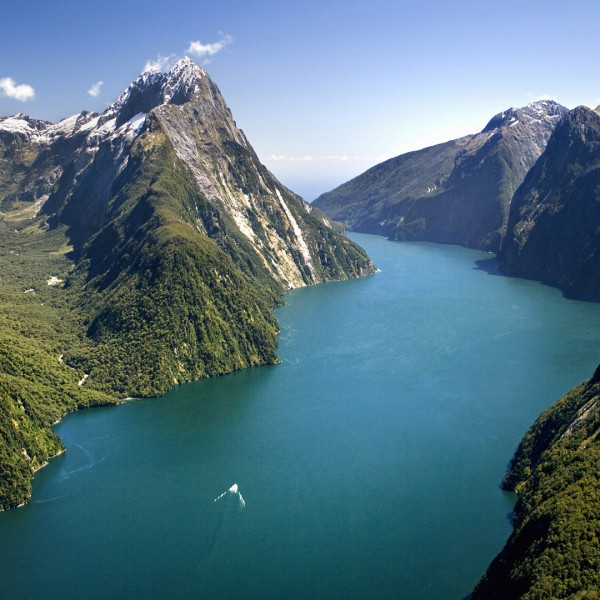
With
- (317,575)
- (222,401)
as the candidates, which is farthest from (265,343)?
(317,575)

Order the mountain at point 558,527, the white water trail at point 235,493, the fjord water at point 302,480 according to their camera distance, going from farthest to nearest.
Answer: the white water trail at point 235,493
the fjord water at point 302,480
the mountain at point 558,527

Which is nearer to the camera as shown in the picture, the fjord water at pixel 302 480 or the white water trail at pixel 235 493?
the fjord water at pixel 302 480

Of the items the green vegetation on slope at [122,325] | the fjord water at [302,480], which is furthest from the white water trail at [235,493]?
the green vegetation on slope at [122,325]

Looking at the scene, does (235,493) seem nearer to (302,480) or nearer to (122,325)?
(302,480)

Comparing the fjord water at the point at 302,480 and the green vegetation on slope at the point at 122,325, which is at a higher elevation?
the green vegetation on slope at the point at 122,325

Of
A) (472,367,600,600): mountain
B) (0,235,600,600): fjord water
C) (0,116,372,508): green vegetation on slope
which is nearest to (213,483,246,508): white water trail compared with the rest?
(0,235,600,600): fjord water

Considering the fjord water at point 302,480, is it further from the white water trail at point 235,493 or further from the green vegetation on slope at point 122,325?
the green vegetation on slope at point 122,325

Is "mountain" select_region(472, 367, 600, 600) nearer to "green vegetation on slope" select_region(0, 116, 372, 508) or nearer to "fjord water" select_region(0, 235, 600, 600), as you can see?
"fjord water" select_region(0, 235, 600, 600)

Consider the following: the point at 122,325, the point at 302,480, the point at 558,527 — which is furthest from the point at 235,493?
the point at 122,325
